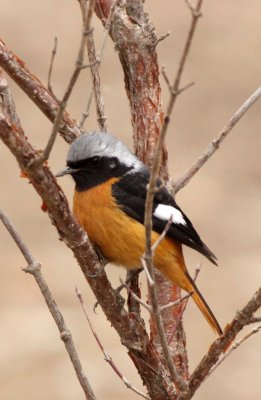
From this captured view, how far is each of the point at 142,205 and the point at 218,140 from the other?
0.68 metres

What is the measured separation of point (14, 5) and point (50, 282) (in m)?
8.17

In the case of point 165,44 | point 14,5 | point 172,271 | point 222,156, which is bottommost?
point 172,271

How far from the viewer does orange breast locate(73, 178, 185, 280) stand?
17.3 ft

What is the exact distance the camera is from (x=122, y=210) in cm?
538

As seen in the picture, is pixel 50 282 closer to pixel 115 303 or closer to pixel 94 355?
pixel 94 355

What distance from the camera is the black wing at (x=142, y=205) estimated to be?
211 inches

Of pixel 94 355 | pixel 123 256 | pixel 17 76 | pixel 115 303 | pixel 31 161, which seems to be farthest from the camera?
pixel 94 355

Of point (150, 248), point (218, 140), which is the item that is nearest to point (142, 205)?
point (218, 140)

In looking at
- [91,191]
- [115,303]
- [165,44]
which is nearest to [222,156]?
[165,44]

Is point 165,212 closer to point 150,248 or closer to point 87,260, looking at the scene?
point 87,260

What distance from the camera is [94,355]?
10289mm

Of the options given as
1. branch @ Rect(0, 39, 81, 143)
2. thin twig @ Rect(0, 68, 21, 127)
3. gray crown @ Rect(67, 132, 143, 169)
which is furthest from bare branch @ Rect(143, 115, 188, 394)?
gray crown @ Rect(67, 132, 143, 169)

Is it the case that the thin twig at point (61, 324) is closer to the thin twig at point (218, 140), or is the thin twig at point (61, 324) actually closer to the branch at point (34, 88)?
the branch at point (34, 88)

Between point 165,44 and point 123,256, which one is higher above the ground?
point 165,44
